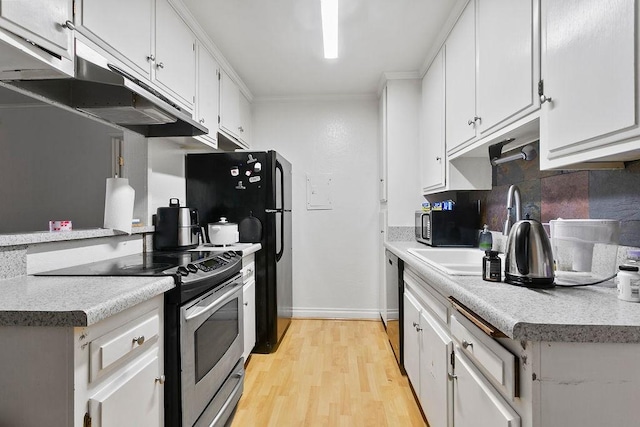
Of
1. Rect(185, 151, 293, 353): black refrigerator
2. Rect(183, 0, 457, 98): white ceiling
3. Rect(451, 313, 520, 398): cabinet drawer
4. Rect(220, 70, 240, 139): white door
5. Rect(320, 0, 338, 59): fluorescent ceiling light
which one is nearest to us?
Rect(451, 313, 520, 398): cabinet drawer

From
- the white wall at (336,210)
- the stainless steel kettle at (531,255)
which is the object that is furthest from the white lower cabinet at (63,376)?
the white wall at (336,210)

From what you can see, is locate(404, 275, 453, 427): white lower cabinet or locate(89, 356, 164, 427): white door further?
locate(404, 275, 453, 427): white lower cabinet

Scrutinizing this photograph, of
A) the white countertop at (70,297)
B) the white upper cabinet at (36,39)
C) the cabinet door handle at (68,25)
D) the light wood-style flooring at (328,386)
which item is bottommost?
the light wood-style flooring at (328,386)

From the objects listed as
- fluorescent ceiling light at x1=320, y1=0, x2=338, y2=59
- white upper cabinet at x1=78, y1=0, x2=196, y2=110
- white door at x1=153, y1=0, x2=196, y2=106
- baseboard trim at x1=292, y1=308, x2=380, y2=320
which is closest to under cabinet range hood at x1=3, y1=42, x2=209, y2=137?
white upper cabinet at x1=78, y1=0, x2=196, y2=110

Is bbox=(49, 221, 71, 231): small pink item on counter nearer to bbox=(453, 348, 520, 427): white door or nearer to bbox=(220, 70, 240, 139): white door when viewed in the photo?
bbox=(220, 70, 240, 139): white door

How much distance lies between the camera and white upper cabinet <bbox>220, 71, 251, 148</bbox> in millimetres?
2879

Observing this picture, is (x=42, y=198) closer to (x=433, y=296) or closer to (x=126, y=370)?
(x=126, y=370)

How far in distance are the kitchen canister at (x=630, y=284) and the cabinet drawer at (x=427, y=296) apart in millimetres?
605

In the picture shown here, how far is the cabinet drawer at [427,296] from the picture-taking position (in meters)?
1.47

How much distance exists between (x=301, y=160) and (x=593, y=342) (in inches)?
129

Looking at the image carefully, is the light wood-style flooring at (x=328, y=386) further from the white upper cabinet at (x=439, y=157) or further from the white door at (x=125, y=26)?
the white door at (x=125, y=26)

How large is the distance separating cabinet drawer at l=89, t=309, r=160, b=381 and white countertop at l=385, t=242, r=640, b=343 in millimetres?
1112

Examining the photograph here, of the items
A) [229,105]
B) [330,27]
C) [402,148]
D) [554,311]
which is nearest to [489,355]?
[554,311]

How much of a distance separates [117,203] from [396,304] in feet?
6.41
